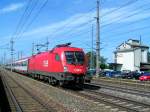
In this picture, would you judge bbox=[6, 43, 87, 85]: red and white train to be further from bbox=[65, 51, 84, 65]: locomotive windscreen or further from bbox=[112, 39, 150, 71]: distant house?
bbox=[112, 39, 150, 71]: distant house

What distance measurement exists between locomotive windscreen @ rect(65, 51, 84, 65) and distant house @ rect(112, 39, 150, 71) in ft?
255

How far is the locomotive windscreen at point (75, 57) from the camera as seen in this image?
2597cm

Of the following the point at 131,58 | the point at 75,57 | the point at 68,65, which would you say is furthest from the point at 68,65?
the point at 131,58

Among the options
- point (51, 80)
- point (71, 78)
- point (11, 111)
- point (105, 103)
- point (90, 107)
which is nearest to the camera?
point (11, 111)

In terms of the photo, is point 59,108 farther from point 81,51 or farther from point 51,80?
point 51,80

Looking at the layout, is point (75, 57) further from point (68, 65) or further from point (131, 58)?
point (131, 58)

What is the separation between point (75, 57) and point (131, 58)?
82195 millimetres

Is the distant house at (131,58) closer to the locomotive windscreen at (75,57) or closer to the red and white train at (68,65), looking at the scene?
the red and white train at (68,65)

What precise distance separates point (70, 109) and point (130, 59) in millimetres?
93073

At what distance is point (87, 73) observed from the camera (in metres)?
26.5

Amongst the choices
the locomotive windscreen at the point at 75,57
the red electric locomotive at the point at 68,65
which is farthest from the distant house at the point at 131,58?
the locomotive windscreen at the point at 75,57

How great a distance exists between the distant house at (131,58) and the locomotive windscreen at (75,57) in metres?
77.8

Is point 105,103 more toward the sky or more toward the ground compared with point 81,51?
more toward the ground

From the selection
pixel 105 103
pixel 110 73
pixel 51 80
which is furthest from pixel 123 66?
→ pixel 105 103
